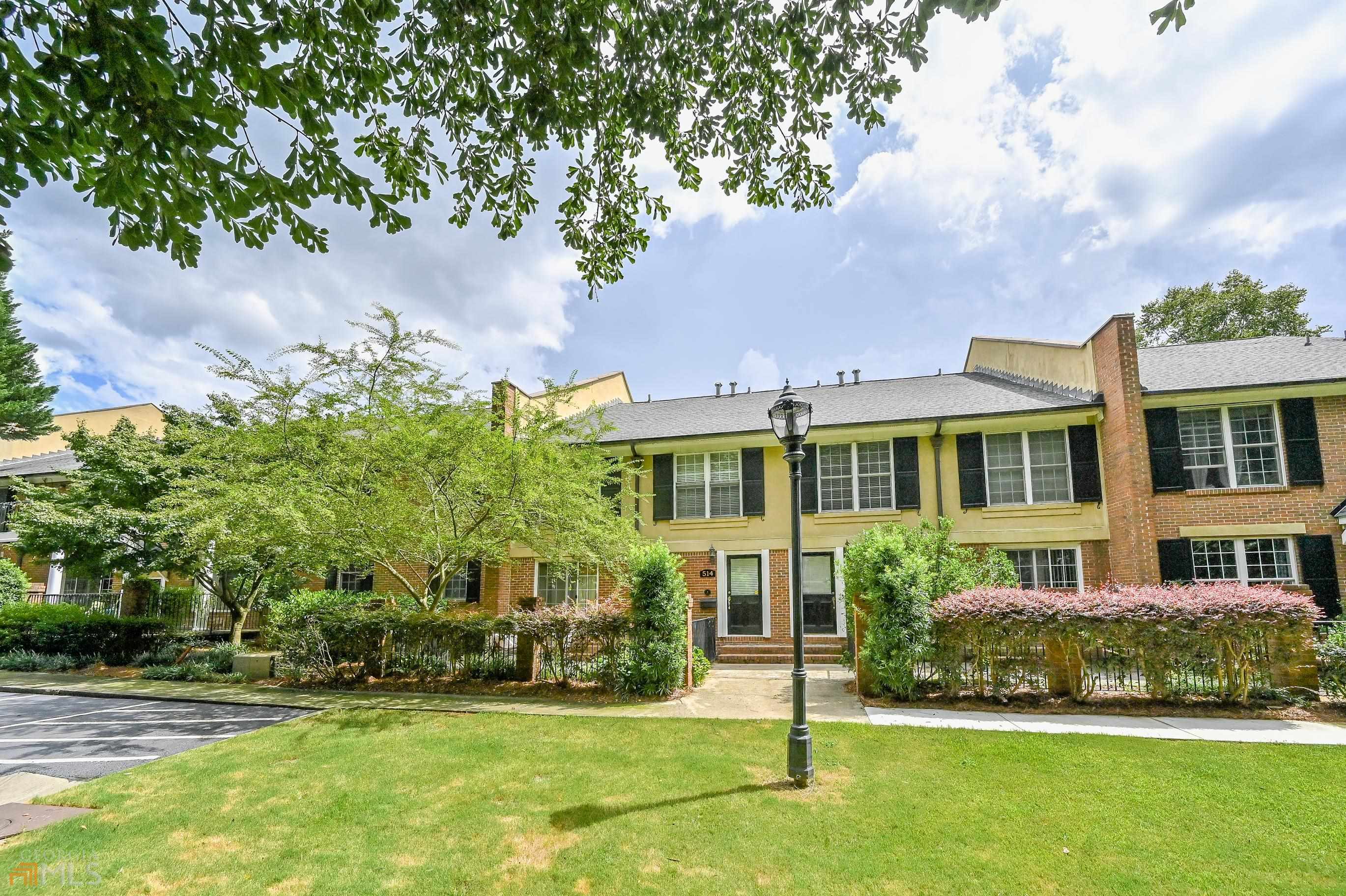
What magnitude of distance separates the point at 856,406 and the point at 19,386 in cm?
3092

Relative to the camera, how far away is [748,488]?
14562mm

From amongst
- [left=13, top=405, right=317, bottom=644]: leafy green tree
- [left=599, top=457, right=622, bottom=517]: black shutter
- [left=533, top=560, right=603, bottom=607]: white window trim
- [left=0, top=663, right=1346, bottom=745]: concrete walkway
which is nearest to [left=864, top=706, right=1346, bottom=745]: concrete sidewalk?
[left=0, top=663, right=1346, bottom=745]: concrete walkway

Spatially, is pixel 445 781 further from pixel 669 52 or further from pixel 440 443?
pixel 669 52

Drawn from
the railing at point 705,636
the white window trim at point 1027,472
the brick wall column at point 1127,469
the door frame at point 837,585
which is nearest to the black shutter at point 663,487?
the railing at point 705,636

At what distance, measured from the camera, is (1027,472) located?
43.8 ft

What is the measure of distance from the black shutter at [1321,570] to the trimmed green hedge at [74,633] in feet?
77.6

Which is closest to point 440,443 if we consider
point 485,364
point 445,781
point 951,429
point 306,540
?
point 306,540

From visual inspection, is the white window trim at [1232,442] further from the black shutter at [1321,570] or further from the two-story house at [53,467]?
the two-story house at [53,467]

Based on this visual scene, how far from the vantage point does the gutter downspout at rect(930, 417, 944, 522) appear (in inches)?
535

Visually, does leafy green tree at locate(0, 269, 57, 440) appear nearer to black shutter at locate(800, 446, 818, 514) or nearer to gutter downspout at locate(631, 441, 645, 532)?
gutter downspout at locate(631, 441, 645, 532)

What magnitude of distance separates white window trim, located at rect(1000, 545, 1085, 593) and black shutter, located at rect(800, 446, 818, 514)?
404 cm

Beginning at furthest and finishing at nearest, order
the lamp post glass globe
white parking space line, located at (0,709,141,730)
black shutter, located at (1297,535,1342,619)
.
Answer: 1. black shutter, located at (1297,535,1342,619)
2. white parking space line, located at (0,709,141,730)
3. the lamp post glass globe

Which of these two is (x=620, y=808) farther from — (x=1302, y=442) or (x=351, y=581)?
(x=1302, y=442)

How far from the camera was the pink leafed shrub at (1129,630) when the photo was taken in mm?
8148
